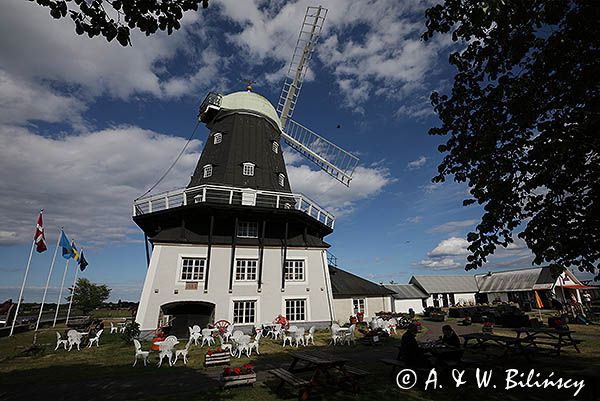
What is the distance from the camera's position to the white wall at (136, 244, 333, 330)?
1681cm

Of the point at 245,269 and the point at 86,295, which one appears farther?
the point at 86,295

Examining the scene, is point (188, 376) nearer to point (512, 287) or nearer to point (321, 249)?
point (321, 249)

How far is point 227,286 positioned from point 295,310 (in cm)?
481

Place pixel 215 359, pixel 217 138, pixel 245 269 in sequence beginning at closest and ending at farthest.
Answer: pixel 215 359
pixel 245 269
pixel 217 138

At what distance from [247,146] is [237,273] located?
978cm

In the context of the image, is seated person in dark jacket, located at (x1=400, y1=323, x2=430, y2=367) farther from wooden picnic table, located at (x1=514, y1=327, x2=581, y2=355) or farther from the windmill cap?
the windmill cap

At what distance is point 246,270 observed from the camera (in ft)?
62.4

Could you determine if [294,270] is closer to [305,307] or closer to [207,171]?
[305,307]

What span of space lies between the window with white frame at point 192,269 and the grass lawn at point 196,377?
182 inches

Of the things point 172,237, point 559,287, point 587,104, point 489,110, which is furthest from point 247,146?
point 559,287

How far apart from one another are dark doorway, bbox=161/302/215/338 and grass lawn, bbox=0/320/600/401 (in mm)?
3630

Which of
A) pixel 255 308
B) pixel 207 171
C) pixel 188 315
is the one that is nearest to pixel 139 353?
pixel 188 315

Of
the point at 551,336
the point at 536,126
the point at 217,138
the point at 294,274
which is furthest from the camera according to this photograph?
the point at 217,138

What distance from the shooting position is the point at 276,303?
19.0 metres
